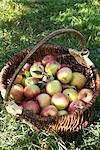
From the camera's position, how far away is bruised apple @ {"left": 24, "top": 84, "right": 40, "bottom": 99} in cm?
252

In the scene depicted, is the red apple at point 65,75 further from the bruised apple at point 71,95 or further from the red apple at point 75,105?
the red apple at point 75,105

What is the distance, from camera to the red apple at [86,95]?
243 cm

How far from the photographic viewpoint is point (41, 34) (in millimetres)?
3496

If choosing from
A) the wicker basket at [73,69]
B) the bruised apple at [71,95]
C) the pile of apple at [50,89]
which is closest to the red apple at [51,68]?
the pile of apple at [50,89]

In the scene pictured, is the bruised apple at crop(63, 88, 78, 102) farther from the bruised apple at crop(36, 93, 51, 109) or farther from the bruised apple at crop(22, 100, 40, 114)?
the bruised apple at crop(22, 100, 40, 114)

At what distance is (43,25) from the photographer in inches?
Result: 143

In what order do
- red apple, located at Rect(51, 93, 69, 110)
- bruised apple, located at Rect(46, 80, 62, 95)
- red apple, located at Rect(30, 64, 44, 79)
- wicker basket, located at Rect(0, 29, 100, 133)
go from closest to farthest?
wicker basket, located at Rect(0, 29, 100, 133) < red apple, located at Rect(51, 93, 69, 110) < bruised apple, located at Rect(46, 80, 62, 95) < red apple, located at Rect(30, 64, 44, 79)

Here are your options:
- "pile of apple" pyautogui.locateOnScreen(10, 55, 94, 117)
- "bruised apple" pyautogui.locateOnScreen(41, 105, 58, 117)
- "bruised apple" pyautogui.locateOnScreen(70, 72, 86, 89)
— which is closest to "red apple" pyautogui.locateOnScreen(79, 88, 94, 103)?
"pile of apple" pyautogui.locateOnScreen(10, 55, 94, 117)

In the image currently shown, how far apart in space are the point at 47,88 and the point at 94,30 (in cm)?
115

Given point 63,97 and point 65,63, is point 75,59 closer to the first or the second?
point 65,63

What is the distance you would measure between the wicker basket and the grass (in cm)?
13

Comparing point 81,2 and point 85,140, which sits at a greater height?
point 81,2

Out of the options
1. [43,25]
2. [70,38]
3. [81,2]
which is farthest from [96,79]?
[81,2]

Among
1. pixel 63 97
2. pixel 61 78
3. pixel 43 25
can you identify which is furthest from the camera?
pixel 43 25
